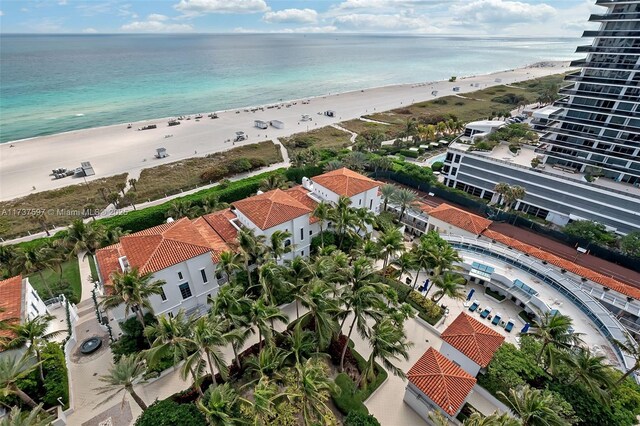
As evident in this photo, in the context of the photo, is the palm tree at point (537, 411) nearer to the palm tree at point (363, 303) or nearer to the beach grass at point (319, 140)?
the palm tree at point (363, 303)

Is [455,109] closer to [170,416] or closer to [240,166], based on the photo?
[240,166]

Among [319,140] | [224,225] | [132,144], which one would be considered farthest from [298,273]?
[132,144]

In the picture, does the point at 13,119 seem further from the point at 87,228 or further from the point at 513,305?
the point at 513,305

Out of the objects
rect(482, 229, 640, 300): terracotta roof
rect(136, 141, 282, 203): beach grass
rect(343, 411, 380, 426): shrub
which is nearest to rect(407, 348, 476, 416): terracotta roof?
rect(343, 411, 380, 426): shrub

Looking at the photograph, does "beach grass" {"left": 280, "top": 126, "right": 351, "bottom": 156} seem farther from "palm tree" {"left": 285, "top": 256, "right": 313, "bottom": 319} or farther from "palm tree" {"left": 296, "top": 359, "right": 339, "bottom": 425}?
"palm tree" {"left": 296, "top": 359, "right": 339, "bottom": 425}

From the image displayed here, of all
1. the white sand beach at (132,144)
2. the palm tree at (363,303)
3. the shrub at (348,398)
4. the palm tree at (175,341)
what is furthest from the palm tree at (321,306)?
the white sand beach at (132,144)

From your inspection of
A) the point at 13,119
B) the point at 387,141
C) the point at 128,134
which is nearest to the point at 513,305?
the point at 387,141
